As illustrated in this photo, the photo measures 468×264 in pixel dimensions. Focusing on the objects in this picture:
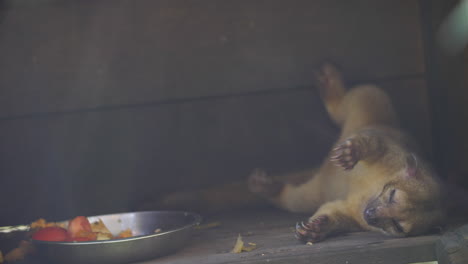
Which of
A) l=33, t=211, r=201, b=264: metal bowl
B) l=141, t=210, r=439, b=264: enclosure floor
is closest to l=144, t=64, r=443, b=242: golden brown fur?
l=141, t=210, r=439, b=264: enclosure floor

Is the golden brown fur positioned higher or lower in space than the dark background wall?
lower

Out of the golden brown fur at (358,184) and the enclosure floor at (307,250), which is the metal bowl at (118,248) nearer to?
the enclosure floor at (307,250)

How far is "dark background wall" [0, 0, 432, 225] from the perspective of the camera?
11.0 feet

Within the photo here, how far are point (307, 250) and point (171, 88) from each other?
1637 millimetres

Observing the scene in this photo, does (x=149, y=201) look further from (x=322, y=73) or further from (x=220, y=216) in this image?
(x=322, y=73)

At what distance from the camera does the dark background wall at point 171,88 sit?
132 inches

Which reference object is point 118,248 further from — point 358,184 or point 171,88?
point 171,88

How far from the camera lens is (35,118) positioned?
11.1ft

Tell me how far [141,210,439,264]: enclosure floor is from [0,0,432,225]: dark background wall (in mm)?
948

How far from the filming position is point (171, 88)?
3.42m

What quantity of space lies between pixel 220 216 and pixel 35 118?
1.30 m

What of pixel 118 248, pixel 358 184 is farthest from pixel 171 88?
pixel 118 248

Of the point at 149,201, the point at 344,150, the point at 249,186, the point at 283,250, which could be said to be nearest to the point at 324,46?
the point at 249,186

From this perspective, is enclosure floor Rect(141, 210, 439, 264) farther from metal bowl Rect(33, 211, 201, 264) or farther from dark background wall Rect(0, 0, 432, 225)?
dark background wall Rect(0, 0, 432, 225)
